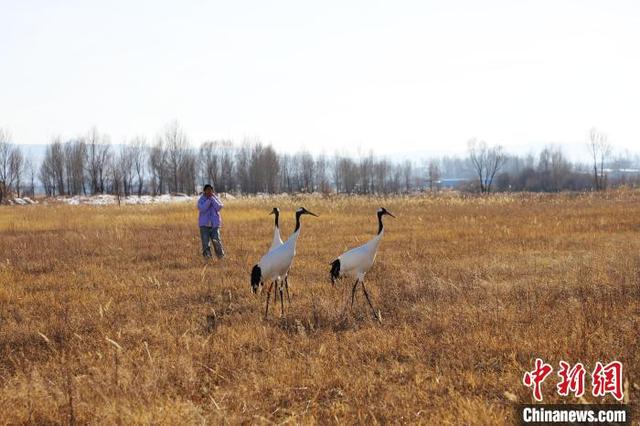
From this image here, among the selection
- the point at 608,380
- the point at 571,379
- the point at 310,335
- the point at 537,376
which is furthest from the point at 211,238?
the point at 608,380

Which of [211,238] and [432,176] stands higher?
[432,176]

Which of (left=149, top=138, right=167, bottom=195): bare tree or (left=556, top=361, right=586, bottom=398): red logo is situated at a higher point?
(left=149, top=138, right=167, bottom=195): bare tree

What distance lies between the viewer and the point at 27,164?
89938mm

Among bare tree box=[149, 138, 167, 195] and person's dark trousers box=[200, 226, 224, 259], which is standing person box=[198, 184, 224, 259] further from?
bare tree box=[149, 138, 167, 195]

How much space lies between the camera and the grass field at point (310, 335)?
4887 millimetres

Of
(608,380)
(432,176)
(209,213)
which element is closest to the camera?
(608,380)

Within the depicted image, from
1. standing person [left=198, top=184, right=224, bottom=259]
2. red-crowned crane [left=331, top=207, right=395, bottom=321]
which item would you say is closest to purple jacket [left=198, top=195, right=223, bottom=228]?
standing person [left=198, top=184, right=224, bottom=259]

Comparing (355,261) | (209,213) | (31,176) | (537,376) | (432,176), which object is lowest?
(537,376)

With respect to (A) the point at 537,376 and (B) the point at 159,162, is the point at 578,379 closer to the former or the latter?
(A) the point at 537,376

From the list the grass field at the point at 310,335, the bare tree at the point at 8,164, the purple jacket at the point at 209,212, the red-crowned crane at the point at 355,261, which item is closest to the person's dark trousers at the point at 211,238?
the purple jacket at the point at 209,212

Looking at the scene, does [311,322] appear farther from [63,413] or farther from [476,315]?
[63,413]

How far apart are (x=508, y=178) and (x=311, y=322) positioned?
88957 mm

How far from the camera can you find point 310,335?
6.84 m

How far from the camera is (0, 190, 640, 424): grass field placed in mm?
4887
